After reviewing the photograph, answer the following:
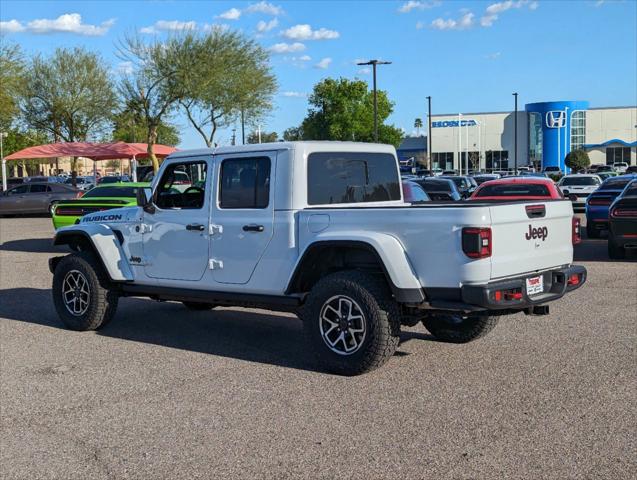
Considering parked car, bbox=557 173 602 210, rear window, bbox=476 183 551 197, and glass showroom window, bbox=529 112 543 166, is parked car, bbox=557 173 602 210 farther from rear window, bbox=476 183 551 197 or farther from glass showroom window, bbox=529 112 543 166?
glass showroom window, bbox=529 112 543 166

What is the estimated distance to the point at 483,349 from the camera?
749 centimetres

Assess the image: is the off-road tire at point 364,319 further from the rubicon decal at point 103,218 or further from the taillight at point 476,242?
the rubicon decal at point 103,218

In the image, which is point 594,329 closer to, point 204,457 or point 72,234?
point 204,457

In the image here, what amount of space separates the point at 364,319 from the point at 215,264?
1797 millimetres

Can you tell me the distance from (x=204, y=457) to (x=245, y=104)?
127ft

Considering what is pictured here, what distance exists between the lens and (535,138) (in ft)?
302

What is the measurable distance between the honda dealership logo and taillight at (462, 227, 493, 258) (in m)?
87.0

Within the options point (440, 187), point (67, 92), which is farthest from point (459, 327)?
point (67, 92)

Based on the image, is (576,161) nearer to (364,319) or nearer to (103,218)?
(103,218)

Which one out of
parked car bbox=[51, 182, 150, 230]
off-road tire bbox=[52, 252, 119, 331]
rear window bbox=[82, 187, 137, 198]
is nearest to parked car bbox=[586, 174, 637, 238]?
parked car bbox=[51, 182, 150, 230]

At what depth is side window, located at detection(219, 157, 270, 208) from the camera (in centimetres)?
719

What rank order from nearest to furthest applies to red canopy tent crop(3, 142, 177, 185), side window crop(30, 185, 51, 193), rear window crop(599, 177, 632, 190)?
rear window crop(599, 177, 632, 190) → side window crop(30, 185, 51, 193) → red canopy tent crop(3, 142, 177, 185)

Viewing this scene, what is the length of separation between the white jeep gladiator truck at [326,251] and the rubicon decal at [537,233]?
2 centimetres

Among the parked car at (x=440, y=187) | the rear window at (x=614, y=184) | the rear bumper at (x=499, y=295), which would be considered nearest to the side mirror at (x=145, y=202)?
the rear bumper at (x=499, y=295)
